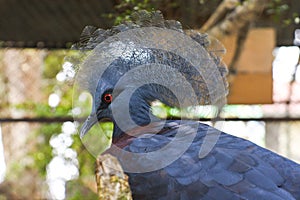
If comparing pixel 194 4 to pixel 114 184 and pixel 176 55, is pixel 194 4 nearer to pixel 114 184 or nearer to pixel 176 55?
pixel 176 55

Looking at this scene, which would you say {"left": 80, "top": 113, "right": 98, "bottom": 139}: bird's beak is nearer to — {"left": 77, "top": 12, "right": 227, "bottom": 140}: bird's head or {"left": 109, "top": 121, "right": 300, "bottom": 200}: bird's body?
{"left": 77, "top": 12, "right": 227, "bottom": 140}: bird's head

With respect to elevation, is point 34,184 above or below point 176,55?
below

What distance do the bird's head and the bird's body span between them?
0.16 metres

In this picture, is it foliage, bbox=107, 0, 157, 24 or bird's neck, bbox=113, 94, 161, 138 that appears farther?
foliage, bbox=107, 0, 157, 24

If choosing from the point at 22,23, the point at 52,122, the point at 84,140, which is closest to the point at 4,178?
the point at 52,122

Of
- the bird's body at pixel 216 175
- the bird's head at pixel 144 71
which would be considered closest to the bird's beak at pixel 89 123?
the bird's head at pixel 144 71

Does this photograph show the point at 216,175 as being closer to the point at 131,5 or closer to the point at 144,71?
the point at 144,71

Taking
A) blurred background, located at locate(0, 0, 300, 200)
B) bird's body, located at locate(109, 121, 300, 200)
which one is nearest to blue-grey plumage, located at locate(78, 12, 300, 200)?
bird's body, located at locate(109, 121, 300, 200)

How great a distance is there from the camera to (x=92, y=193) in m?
5.10

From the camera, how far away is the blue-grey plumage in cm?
180

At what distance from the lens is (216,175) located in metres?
1.81

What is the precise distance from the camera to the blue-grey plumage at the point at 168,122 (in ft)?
5.90

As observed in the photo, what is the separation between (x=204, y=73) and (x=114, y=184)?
1.73 feet

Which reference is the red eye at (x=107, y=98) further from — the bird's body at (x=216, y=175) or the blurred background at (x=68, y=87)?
the blurred background at (x=68, y=87)
